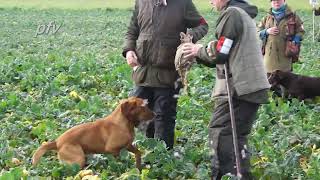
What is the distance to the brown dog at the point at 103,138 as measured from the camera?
6766mm

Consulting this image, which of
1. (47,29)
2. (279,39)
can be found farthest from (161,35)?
(47,29)

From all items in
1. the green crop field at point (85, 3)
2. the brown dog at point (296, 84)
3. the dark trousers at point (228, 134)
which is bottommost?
the green crop field at point (85, 3)

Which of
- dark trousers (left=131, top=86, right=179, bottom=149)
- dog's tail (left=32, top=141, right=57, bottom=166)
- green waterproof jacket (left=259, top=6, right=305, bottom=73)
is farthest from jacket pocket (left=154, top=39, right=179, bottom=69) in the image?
green waterproof jacket (left=259, top=6, right=305, bottom=73)

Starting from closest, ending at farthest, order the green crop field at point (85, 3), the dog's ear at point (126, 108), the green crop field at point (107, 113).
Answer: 1. the green crop field at point (107, 113)
2. the dog's ear at point (126, 108)
3. the green crop field at point (85, 3)

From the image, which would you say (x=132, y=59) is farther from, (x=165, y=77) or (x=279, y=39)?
(x=279, y=39)

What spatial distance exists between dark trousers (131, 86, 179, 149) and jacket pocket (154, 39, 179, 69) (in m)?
0.30

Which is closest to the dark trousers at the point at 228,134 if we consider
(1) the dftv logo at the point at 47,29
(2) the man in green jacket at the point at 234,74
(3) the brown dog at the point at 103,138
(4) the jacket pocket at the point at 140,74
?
(2) the man in green jacket at the point at 234,74

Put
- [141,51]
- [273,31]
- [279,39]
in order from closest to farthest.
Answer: [141,51] < [273,31] < [279,39]

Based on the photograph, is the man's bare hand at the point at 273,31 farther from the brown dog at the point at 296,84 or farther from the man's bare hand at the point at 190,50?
the man's bare hand at the point at 190,50

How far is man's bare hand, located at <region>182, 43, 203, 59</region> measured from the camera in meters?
6.02

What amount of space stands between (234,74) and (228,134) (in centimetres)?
61

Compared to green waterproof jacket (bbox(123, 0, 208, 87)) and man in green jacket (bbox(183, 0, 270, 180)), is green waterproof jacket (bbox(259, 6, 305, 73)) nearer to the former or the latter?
green waterproof jacket (bbox(123, 0, 208, 87))

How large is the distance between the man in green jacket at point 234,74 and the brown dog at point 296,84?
4900 millimetres

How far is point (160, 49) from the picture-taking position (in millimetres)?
7188
